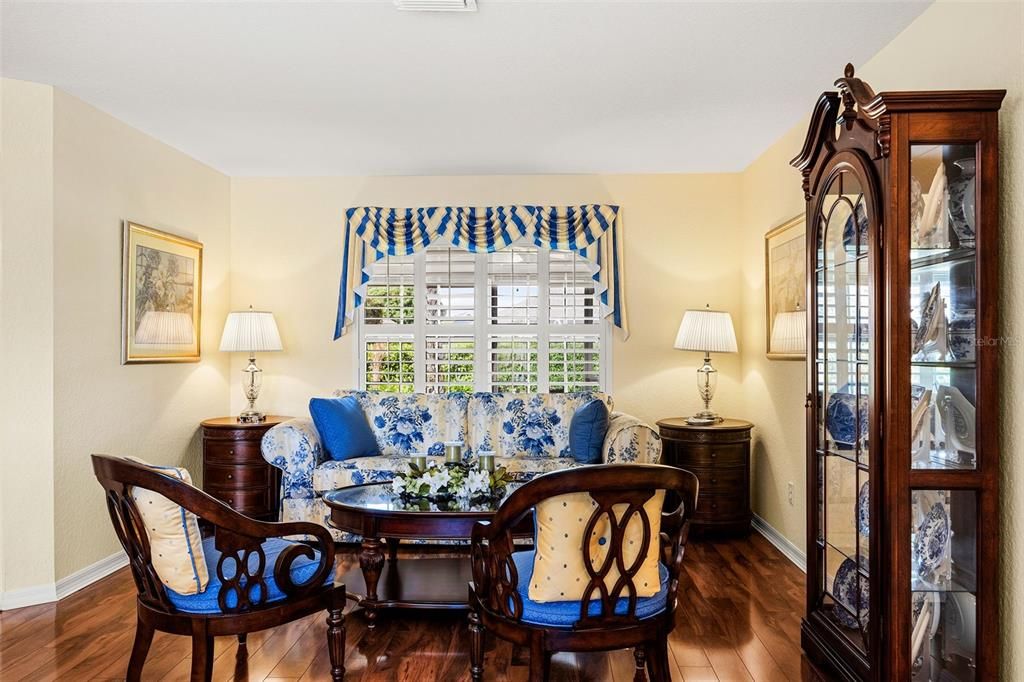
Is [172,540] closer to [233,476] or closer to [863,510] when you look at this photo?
[863,510]

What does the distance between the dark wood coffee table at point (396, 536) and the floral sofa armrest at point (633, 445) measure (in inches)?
44.8

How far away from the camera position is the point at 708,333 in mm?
5164

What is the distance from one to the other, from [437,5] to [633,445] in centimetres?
288

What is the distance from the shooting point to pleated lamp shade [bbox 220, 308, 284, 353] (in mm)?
5266

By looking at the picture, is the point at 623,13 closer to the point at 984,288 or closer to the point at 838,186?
the point at 838,186

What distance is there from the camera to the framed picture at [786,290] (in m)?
4.32

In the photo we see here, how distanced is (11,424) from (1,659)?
47.7 inches

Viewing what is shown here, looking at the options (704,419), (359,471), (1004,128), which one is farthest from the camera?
(704,419)

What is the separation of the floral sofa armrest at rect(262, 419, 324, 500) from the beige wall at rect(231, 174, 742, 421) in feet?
3.61

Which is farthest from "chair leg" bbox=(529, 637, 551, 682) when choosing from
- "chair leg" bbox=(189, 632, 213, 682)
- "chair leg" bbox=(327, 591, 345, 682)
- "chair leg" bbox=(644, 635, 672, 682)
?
"chair leg" bbox=(189, 632, 213, 682)

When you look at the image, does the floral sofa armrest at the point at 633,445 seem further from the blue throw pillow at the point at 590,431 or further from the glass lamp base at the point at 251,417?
the glass lamp base at the point at 251,417

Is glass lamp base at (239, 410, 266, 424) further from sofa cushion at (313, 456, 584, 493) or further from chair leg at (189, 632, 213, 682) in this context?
chair leg at (189, 632, 213, 682)

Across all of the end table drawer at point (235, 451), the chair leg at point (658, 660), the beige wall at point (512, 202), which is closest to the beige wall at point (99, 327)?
the end table drawer at point (235, 451)

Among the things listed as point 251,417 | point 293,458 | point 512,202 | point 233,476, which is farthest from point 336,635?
point 512,202
